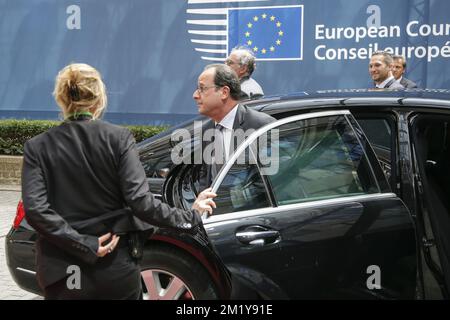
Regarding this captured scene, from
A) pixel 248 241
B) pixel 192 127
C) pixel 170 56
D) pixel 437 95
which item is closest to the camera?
pixel 248 241

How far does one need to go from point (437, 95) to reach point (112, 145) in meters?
2.09

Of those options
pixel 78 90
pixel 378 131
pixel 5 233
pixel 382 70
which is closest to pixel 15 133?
pixel 5 233

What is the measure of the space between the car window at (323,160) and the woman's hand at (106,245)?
1.14 m

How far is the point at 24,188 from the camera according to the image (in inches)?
92.4

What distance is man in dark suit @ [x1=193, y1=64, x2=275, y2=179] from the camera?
337 centimetres

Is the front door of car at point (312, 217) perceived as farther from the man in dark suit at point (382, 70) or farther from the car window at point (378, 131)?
the man in dark suit at point (382, 70)

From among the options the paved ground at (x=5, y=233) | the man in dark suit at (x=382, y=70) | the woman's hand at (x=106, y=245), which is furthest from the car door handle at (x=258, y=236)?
the man in dark suit at (x=382, y=70)

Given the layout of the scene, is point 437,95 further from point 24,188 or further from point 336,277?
point 24,188

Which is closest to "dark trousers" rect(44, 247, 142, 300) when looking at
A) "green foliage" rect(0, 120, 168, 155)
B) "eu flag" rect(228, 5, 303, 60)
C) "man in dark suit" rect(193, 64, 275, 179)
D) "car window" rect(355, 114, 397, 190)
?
"man in dark suit" rect(193, 64, 275, 179)

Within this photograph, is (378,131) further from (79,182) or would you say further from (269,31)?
(269,31)

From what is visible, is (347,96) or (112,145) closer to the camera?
(112,145)

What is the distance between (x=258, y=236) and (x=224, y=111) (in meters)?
0.79

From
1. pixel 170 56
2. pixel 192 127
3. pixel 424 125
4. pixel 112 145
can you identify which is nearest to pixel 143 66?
pixel 170 56

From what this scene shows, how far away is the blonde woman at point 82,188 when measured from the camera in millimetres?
2352
